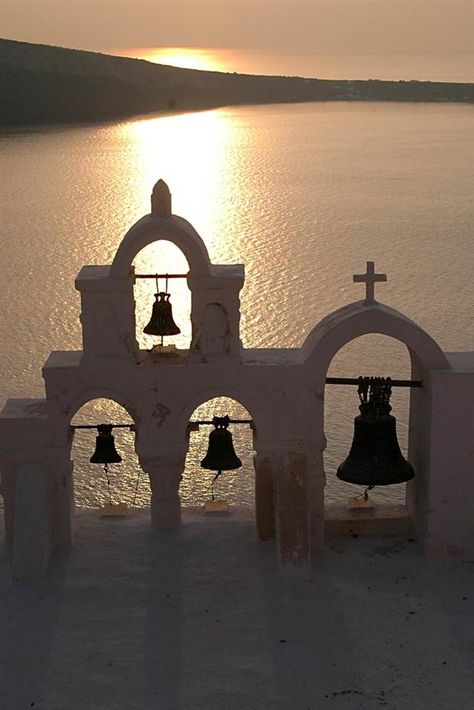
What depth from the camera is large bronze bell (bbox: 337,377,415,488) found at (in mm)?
12047

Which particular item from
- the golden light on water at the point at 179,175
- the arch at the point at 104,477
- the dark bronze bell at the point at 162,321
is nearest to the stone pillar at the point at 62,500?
the dark bronze bell at the point at 162,321

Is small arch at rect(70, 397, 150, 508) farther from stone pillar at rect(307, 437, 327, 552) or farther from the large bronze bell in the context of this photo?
the large bronze bell

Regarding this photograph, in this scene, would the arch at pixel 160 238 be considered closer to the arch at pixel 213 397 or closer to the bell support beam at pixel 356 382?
the arch at pixel 213 397

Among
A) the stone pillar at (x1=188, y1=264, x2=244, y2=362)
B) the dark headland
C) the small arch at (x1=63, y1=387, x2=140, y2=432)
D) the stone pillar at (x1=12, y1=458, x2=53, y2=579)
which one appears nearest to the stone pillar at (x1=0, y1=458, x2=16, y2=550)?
the stone pillar at (x1=12, y1=458, x2=53, y2=579)

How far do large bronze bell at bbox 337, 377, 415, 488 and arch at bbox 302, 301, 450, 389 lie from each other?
0.49 meters

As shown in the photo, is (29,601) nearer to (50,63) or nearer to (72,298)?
(72,298)

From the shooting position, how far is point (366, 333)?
39.8 feet

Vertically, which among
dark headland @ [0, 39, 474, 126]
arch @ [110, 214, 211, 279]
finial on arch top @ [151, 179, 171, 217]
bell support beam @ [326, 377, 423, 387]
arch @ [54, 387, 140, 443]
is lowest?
arch @ [54, 387, 140, 443]

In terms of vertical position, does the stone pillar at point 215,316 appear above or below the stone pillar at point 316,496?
above

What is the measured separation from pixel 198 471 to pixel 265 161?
5103 cm

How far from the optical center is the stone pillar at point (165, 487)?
41.9 feet

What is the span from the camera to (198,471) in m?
19.7

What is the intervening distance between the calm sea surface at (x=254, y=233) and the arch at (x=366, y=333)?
2.69ft

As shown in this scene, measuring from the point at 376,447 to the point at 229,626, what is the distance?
8.23 feet
